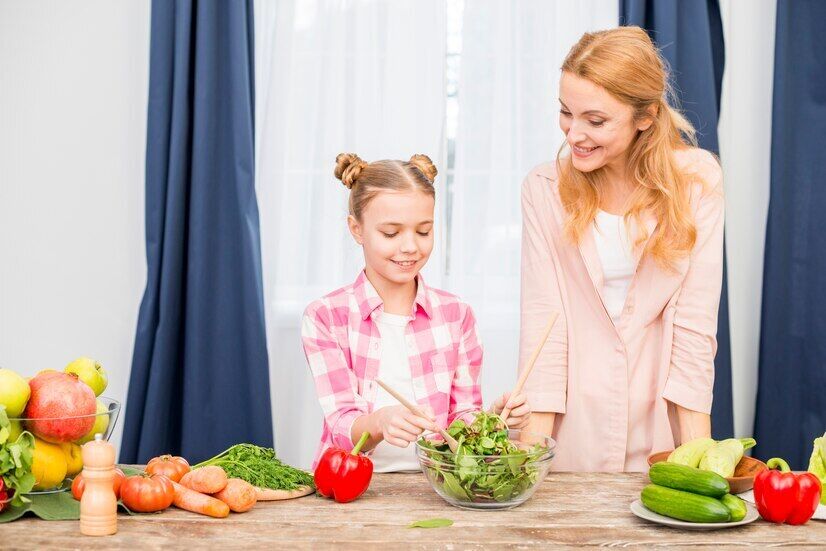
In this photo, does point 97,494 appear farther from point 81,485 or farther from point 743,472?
point 743,472

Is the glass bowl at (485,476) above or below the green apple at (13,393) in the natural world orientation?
below

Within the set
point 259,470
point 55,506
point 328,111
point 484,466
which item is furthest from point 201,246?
point 484,466

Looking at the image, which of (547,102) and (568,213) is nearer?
(568,213)

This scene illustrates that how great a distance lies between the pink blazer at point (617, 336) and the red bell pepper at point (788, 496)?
2.06ft

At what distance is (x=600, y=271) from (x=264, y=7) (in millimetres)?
2040

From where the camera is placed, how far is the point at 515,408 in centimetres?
194

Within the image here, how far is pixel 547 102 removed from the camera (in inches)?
147

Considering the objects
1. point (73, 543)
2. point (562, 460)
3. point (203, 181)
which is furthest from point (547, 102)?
point (73, 543)

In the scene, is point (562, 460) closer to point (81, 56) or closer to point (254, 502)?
point (254, 502)

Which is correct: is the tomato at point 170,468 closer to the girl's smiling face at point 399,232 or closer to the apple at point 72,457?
the apple at point 72,457

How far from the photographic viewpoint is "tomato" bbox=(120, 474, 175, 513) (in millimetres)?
1656

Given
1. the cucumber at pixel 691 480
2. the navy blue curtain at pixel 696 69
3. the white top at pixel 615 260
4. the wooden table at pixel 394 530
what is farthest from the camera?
the navy blue curtain at pixel 696 69

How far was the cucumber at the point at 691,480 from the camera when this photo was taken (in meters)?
1.63

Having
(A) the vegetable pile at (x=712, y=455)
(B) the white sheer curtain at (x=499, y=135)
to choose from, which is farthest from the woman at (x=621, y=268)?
(B) the white sheer curtain at (x=499, y=135)
